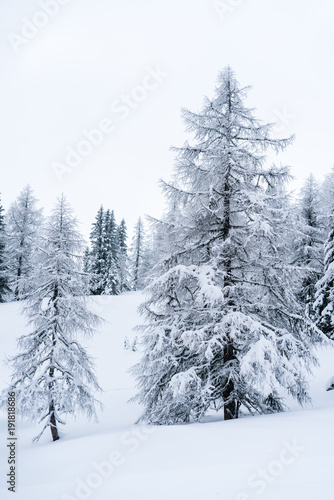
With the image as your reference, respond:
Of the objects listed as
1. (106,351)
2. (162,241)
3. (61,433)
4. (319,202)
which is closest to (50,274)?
(162,241)

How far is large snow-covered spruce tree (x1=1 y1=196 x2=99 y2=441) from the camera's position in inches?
394

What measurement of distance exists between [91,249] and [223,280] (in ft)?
112

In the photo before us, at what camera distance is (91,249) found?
4003cm

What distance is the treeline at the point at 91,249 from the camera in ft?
95.9

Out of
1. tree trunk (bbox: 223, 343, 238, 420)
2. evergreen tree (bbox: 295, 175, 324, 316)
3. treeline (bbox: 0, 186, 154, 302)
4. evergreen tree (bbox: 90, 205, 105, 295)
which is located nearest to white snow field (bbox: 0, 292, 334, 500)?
tree trunk (bbox: 223, 343, 238, 420)

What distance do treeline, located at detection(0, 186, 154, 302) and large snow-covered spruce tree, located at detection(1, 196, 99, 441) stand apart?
44 cm

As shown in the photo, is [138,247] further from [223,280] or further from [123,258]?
[223,280]

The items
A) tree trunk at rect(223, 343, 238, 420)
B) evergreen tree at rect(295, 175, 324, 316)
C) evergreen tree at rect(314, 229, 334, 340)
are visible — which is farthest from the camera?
evergreen tree at rect(295, 175, 324, 316)

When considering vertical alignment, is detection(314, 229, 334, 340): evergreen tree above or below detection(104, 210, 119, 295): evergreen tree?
below

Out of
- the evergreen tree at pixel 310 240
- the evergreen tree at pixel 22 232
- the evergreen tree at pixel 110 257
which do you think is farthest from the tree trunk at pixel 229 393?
the evergreen tree at pixel 110 257

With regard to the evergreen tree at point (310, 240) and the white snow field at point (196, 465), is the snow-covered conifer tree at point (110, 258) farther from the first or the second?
the white snow field at point (196, 465)

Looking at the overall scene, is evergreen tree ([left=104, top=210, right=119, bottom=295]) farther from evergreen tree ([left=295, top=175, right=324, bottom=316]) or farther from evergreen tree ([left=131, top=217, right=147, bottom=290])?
evergreen tree ([left=295, top=175, right=324, bottom=316])

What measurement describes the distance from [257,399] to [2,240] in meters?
30.4

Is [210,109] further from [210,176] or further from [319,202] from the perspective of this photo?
[319,202]
